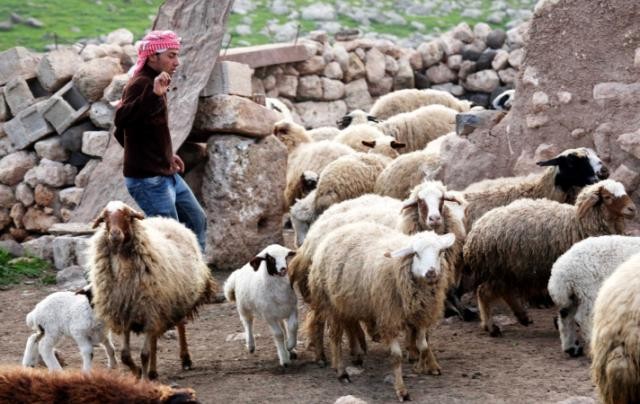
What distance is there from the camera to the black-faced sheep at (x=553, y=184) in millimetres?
10133

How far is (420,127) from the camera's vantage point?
1459cm

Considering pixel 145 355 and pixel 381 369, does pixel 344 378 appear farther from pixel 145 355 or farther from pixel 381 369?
pixel 145 355

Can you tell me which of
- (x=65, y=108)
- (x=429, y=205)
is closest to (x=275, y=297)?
(x=429, y=205)

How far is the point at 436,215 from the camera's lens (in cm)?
930

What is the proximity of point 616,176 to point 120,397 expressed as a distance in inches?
249

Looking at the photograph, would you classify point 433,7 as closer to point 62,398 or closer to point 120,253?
point 120,253

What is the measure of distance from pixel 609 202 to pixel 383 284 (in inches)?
84.6

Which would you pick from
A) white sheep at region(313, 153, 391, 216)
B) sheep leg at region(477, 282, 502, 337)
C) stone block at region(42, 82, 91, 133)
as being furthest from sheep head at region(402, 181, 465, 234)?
stone block at region(42, 82, 91, 133)

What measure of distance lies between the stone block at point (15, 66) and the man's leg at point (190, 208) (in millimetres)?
5317

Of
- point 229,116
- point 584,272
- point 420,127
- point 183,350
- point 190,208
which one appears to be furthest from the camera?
point 420,127

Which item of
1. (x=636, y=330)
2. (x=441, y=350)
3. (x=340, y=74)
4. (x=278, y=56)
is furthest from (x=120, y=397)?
(x=340, y=74)

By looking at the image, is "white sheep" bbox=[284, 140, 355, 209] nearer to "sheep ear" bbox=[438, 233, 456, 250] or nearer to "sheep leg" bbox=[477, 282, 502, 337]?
"sheep leg" bbox=[477, 282, 502, 337]

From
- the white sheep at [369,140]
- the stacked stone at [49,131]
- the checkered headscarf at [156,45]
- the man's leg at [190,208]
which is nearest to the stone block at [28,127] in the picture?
the stacked stone at [49,131]

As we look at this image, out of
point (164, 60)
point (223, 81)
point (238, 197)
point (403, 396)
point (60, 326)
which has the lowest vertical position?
point (403, 396)
